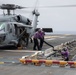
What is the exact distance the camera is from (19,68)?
459 inches

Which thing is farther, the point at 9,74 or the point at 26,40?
the point at 26,40

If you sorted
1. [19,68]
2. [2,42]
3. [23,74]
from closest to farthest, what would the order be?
[23,74], [19,68], [2,42]

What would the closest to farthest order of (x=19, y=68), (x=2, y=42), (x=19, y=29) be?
(x=19, y=68)
(x=2, y=42)
(x=19, y=29)

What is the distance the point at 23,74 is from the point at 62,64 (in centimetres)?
235

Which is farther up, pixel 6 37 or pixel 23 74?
pixel 23 74

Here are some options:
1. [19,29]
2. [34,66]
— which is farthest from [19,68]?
[19,29]

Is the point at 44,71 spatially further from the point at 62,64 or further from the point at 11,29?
the point at 11,29

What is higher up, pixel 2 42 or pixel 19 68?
pixel 19 68

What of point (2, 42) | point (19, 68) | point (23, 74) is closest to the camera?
point (23, 74)

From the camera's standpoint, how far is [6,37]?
19719 mm

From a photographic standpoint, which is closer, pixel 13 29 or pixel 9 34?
pixel 9 34

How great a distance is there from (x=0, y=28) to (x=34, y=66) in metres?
8.43

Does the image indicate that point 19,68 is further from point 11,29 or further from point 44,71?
point 11,29

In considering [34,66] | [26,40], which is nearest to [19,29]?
[26,40]
